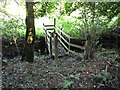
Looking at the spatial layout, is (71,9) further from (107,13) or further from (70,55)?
(70,55)

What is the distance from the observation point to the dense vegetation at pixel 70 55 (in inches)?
253

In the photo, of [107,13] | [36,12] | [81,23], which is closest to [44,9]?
[36,12]

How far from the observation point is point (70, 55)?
30.7ft

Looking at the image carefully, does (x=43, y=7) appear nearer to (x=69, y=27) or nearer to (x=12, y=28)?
(x=12, y=28)

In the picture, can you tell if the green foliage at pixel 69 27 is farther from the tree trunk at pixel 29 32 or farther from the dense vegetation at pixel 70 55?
the tree trunk at pixel 29 32

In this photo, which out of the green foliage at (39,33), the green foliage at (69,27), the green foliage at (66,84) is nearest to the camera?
the green foliage at (66,84)

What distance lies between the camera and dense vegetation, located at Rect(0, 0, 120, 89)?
21.1 feet

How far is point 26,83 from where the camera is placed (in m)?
6.22

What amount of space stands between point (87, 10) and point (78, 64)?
70.3 inches

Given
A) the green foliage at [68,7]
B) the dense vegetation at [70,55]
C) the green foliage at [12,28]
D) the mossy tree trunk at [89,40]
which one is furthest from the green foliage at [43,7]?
the mossy tree trunk at [89,40]

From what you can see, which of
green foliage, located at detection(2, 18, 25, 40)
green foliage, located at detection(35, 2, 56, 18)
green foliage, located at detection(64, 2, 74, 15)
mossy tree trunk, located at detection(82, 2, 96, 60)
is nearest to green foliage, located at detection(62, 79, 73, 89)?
mossy tree trunk, located at detection(82, 2, 96, 60)

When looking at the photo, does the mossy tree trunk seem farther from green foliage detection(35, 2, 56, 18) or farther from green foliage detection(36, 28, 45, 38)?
green foliage detection(36, 28, 45, 38)

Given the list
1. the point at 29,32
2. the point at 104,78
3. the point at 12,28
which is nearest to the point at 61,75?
the point at 104,78

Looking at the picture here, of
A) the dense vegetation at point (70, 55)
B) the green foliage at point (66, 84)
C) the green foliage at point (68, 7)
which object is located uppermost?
the green foliage at point (68, 7)
